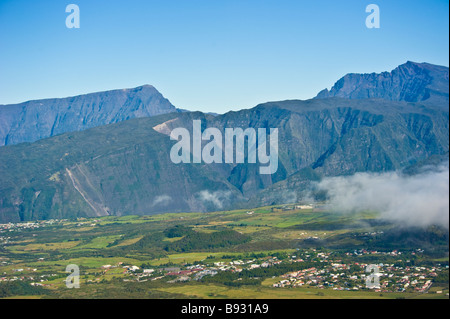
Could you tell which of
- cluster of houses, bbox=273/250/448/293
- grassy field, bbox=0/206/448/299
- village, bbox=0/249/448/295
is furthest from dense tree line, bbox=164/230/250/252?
cluster of houses, bbox=273/250/448/293

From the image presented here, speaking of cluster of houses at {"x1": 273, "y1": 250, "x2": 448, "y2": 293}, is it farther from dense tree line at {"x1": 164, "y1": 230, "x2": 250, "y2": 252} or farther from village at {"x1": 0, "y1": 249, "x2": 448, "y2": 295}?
dense tree line at {"x1": 164, "y1": 230, "x2": 250, "y2": 252}

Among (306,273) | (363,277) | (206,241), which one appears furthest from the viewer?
(206,241)

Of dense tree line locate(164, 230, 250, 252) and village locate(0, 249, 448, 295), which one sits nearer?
village locate(0, 249, 448, 295)

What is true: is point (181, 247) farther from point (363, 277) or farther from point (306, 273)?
point (363, 277)

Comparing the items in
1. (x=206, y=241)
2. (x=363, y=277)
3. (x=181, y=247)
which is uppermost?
(x=363, y=277)

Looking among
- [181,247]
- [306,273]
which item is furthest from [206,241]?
[306,273]

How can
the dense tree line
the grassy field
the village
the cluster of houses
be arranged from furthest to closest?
the dense tree line → the grassy field → the village → the cluster of houses

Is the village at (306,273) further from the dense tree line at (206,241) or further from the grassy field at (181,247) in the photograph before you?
the dense tree line at (206,241)

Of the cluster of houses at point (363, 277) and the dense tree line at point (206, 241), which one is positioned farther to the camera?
the dense tree line at point (206, 241)

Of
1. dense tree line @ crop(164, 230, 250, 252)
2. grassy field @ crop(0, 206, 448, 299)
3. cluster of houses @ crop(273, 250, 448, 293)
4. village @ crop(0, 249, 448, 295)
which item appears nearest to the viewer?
cluster of houses @ crop(273, 250, 448, 293)

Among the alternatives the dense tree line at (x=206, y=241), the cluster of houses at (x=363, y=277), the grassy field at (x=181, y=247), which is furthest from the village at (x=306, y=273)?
the dense tree line at (x=206, y=241)

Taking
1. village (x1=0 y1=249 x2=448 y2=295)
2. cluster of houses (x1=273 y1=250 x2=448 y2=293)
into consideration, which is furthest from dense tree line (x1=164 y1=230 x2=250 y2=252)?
cluster of houses (x1=273 y1=250 x2=448 y2=293)
